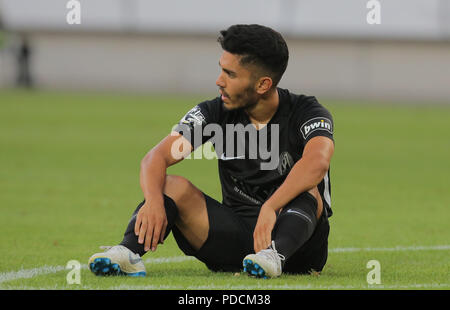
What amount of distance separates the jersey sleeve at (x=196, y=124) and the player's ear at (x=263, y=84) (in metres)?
0.40

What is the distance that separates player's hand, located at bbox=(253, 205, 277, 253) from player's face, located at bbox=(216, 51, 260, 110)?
0.77 meters

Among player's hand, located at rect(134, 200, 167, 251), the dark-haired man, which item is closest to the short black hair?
the dark-haired man

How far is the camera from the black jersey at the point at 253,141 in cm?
→ 618

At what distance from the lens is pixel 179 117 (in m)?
25.5

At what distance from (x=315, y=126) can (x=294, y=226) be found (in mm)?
739

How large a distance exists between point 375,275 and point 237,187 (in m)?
1.08

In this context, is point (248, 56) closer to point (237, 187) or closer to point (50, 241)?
point (237, 187)

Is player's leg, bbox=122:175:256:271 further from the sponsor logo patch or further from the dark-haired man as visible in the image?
the sponsor logo patch

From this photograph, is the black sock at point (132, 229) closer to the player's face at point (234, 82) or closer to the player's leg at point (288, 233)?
the player's leg at point (288, 233)

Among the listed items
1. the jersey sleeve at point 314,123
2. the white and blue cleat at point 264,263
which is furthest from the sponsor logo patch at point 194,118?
the white and blue cleat at point 264,263

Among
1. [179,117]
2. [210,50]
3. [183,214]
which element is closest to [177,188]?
[183,214]

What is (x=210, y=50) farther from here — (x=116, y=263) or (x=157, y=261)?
(x=116, y=263)

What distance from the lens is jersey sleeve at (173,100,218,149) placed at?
6141 millimetres
